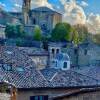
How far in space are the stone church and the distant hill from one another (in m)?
2.90

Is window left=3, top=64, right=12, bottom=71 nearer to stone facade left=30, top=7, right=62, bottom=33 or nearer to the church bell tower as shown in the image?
the church bell tower

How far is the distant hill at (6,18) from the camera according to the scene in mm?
81512

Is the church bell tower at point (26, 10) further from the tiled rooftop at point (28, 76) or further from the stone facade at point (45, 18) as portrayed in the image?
the tiled rooftop at point (28, 76)

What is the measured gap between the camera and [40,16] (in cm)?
8831

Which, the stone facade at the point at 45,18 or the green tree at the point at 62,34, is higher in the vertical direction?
the stone facade at the point at 45,18

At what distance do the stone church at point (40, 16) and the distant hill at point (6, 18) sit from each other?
114 inches

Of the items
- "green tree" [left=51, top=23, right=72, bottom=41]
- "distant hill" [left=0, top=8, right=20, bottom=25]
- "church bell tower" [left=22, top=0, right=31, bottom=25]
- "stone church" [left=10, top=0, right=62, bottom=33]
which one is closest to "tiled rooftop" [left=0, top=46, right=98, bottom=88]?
"green tree" [left=51, top=23, right=72, bottom=41]

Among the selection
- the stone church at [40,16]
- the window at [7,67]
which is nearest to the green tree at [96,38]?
the stone church at [40,16]

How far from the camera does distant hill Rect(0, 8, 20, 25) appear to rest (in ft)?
267

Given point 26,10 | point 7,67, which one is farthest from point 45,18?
point 7,67

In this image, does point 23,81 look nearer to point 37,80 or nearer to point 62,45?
point 37,80

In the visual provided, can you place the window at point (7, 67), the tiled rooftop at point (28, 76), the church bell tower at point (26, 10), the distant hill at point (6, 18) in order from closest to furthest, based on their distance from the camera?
1. the tiled rooftop at point (28, 76)
2. the window at point (7, 67)
3. the distant hill at point (6, 18)
4. the church bell tower at point (26, 10)

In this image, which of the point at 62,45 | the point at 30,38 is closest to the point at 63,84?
the point at 62,45

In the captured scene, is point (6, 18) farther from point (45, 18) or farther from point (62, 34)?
point (62, 34)
